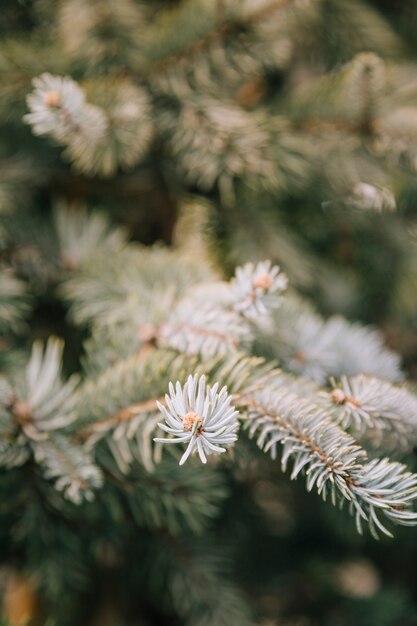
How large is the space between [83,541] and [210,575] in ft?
0.50

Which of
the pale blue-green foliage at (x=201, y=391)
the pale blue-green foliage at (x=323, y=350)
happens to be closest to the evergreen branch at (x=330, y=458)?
the pale blue-green foliage at (x=201, y=391)

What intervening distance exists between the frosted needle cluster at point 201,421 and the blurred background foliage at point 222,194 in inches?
8.6

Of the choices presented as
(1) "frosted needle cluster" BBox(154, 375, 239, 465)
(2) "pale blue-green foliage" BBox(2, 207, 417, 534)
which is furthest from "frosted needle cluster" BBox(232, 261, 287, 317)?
(1) "frosted needle cluster" BBox(154, 375, 239, 465)

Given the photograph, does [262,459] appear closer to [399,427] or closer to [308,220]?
[399,427]

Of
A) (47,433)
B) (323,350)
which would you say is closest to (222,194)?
(323,350)

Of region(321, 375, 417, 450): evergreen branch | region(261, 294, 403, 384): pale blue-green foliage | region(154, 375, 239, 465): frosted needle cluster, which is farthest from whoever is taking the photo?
region(261, 294, 403, 384): pale blue-green foliage

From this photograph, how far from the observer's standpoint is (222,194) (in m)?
0.72

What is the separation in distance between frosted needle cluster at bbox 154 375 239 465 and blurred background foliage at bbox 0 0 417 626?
22 centimetres

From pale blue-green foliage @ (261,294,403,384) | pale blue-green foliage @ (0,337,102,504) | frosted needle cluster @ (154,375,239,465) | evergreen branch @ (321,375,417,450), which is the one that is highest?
frosted needle cluster @ (154,375,239,465)

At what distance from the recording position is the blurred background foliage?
2.06 feet

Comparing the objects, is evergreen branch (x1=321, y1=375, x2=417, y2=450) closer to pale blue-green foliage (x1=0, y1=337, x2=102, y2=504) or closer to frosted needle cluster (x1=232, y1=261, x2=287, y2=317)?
frosted needle cluster (x1=232, y1=261, x2=287, y2=317)

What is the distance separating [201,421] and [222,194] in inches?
17.9

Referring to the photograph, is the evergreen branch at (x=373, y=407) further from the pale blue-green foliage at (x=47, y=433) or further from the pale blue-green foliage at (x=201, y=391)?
the pale blue-green foliage at (x=47, y=433)

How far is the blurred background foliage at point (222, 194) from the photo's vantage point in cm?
63
